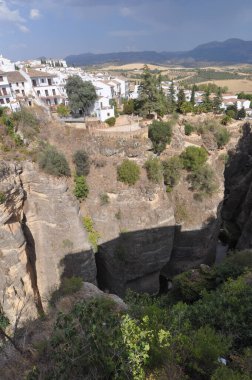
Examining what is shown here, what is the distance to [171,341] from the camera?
8.09 m

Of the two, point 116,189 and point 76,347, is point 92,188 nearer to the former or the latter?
point 116,189

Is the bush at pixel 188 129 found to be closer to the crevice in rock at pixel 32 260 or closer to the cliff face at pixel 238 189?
the cliff face at pixel 238 189

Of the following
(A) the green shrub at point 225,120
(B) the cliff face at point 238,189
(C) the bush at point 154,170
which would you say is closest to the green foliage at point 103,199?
(C) the bush at point 154,170

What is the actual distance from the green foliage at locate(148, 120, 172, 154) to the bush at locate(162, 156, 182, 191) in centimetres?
157

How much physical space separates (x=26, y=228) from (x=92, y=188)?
6.57 meters

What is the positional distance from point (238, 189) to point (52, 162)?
81.8 feet

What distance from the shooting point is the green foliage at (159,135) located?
28.1 metres

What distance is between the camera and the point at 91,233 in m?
24.7

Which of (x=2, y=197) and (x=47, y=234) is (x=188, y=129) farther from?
(x=2, y=197)

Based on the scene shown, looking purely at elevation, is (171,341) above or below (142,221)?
above

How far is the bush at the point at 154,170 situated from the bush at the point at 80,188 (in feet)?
19.3

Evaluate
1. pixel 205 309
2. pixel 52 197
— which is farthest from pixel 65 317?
pixel 52 197

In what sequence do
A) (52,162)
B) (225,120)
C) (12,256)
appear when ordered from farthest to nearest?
(225,120)
(52,162)
(12,256)

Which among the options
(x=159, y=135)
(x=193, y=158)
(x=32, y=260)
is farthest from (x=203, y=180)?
(x=32, y=260)
